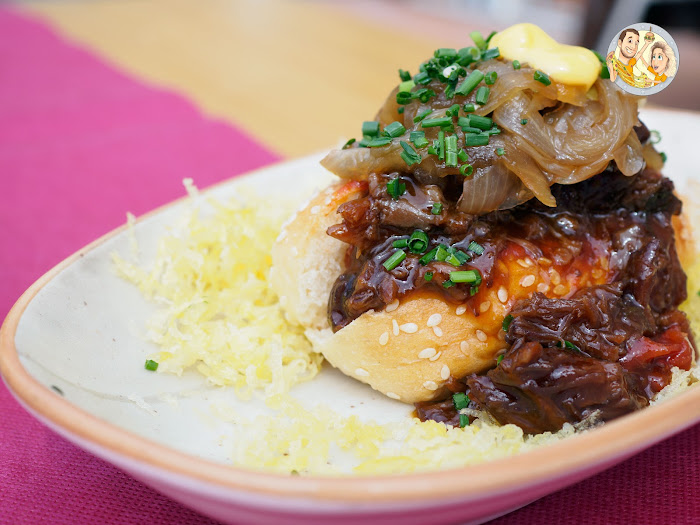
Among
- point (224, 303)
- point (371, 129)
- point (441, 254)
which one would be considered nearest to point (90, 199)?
point (224, 303)

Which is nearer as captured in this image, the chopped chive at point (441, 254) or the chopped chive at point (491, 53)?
the chopped chive at point (441, 254)

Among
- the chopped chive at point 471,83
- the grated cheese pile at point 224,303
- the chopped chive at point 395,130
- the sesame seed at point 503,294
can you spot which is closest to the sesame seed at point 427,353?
the sesame seed at point 503,294

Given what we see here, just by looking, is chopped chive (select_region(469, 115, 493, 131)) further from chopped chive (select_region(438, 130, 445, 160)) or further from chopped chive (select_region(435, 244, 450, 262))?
chopped chive (select_region(435, 244, 450, 262))

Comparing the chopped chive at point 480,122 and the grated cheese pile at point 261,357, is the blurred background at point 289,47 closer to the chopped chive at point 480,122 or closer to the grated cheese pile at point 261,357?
the grated cheese pile at point 261,357

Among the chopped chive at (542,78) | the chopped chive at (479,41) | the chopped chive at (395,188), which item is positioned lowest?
the chopped chive at (395,188)

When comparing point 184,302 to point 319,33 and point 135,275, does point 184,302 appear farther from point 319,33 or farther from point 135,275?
point 319,33

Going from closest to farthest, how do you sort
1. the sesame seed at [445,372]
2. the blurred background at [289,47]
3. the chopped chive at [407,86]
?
the sesame seed at [445,372], the chopped chive at [407,86], the blurred background at [289,47]

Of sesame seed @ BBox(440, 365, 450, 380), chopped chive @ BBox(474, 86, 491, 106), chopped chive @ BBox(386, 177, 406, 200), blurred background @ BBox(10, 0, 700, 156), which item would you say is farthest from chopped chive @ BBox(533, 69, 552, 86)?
blurred background @ BBox(10, 0, 700, 156)
